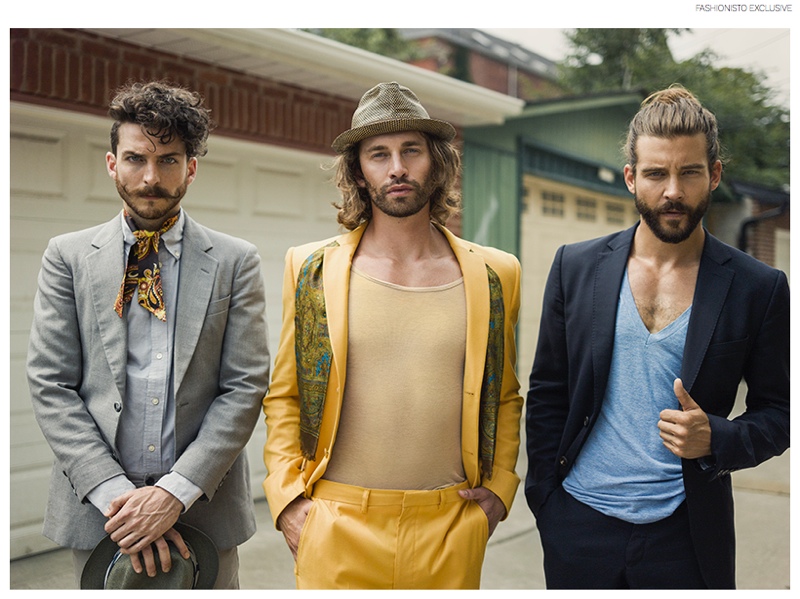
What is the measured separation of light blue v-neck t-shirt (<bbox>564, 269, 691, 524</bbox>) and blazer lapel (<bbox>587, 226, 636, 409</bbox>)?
3 centimetres

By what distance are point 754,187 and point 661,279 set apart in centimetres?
1115

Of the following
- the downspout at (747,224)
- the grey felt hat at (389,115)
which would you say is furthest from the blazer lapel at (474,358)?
the downspout at (747,224)

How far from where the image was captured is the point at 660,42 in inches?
605

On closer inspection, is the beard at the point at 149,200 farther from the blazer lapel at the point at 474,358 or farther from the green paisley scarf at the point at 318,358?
the blazer lapel at the point at 474,358

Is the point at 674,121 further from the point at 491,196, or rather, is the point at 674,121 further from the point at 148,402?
the point at 491,196

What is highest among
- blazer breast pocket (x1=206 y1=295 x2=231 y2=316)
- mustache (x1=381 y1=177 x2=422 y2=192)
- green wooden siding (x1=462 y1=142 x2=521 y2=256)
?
green wooden siding (x1=462 y1=142 x2=521 y2=256)

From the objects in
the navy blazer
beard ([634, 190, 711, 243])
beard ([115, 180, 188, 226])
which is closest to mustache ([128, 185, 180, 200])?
beard ([115, 180, 188, 226])

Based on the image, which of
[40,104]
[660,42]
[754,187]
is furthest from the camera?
[660,42]

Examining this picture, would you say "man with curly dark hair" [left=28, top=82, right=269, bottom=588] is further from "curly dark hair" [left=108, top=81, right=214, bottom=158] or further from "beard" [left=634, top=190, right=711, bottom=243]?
"beard" [left=634, top=190, right=711, bottom=243]

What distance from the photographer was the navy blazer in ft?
7.16

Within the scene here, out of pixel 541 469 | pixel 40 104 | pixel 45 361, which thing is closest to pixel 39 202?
pixel 40 104

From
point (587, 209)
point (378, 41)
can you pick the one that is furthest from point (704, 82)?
point (587, 209)

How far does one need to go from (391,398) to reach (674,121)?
113cm
